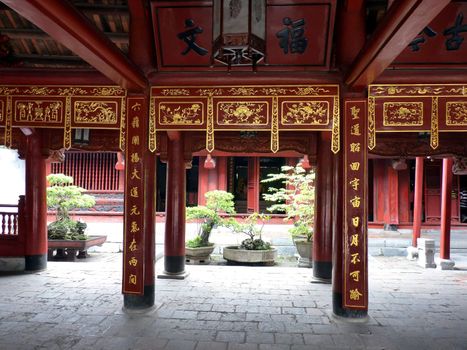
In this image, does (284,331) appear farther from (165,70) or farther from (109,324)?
(165,70)

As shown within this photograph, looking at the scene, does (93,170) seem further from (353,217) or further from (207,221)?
(353,217)

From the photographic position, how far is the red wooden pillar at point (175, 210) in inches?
296

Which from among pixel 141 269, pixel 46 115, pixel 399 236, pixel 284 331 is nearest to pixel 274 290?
pixel 284 331

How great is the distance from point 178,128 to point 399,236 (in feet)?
36.9

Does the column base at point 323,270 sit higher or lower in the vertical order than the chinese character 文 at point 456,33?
lower

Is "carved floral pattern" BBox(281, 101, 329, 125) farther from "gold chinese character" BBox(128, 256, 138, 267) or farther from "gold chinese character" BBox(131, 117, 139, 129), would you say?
"gold chinese character" BBox(128, 256, 138, 267)

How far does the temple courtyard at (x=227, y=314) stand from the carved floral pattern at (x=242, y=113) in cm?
259

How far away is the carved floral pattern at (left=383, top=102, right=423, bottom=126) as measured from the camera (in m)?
4.89

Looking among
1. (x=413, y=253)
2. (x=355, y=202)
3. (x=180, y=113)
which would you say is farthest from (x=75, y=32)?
(x=413, y=253)

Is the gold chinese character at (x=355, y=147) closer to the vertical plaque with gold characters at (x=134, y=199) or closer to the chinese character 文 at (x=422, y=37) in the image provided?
the chinese character 文 at (x=422, y=37)

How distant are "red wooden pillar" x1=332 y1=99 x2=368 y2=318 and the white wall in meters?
14.6

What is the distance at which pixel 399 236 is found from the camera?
1381cm

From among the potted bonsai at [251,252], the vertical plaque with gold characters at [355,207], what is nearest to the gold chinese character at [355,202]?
the vertical plaque with gold characters at [355,207]

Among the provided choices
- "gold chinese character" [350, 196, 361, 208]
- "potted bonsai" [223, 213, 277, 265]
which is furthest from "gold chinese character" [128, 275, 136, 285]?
"potted bonsai" [223, 213, 277, 265]
